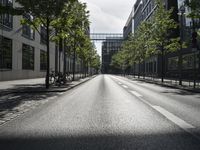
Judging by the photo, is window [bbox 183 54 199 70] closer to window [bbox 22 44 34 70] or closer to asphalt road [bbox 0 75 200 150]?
window [bbox 22 44 34 70]

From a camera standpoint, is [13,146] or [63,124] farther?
[63,124]

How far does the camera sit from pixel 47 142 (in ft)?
19.4

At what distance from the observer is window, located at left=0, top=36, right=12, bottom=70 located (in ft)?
112

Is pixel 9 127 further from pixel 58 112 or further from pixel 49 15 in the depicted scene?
pixel 49 15

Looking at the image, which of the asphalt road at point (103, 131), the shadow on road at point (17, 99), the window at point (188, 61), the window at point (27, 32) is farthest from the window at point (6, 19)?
the asphalt road at point (103, 131)

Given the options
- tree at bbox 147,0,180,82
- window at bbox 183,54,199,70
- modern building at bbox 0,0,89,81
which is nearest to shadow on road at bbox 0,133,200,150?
modern building at bbox 0,0,89,81

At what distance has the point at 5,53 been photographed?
35.4m

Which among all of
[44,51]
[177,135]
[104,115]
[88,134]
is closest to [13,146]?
[88,134]

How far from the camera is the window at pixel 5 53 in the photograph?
1348 inches

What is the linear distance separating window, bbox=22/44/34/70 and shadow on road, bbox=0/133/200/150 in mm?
38388

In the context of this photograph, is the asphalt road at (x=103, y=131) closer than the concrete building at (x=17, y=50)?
Yes

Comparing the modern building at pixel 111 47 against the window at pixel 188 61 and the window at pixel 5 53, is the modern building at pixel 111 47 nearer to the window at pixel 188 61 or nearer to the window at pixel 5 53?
the window at pixel 188 61

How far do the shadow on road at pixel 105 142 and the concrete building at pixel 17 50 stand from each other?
2508cm

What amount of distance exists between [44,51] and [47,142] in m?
53.0
